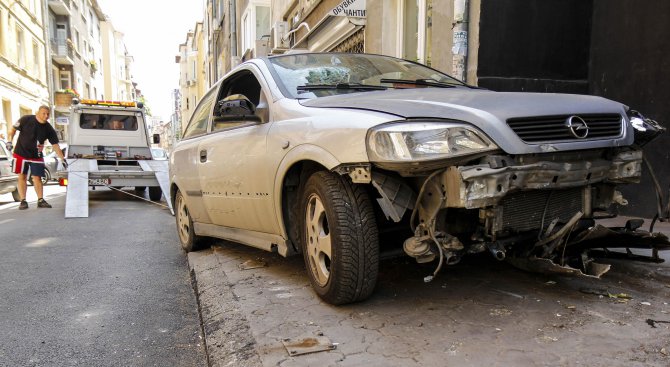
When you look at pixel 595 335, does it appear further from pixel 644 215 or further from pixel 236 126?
pixel 644 215

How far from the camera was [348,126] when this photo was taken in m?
2.67

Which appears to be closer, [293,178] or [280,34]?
[293,178]

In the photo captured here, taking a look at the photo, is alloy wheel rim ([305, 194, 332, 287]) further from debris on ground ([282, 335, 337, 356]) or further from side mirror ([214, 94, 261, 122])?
side mirror ([214, 94, 261, 122])

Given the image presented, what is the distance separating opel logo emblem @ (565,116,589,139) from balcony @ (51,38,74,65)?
37.4 meters

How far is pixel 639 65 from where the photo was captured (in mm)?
5617

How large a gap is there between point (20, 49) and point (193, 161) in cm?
2540

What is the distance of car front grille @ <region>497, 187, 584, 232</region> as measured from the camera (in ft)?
8.50

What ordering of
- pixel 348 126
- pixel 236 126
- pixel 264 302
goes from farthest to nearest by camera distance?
pixel 236 126
pixel 264 302
pixel 348 126

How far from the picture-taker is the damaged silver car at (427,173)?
245 centimetres

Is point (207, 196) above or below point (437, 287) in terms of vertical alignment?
above

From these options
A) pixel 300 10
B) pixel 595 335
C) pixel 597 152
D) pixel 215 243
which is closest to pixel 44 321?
pixel 215 243

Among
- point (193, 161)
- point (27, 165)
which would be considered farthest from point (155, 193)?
point (193, 161)

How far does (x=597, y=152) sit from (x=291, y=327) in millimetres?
1957

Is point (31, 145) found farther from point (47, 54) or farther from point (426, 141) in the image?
point (47, 54)
